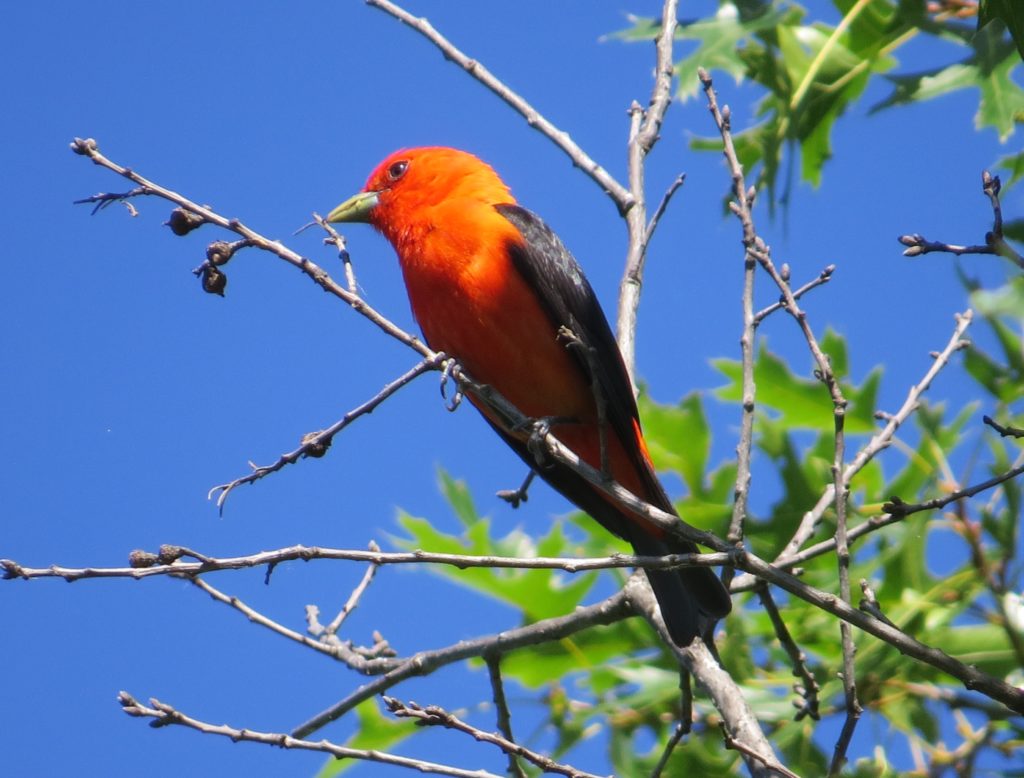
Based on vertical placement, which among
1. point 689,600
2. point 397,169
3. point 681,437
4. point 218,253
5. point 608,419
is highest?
point 397,169

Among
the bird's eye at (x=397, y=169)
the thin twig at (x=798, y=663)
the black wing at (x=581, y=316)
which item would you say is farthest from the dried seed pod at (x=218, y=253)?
the bird's eye at (x=397, y=169)

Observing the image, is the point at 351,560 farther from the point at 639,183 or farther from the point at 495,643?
the point at 639,183

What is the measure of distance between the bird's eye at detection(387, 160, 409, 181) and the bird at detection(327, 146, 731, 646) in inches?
25.7

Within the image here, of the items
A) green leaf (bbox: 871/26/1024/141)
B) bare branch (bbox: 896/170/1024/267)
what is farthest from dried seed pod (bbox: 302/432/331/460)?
green leaf (bbox: 871/26/1024/141)

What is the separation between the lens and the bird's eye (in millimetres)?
5344

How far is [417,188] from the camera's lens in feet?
16.9

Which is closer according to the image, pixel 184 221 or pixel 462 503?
pixel 184 221

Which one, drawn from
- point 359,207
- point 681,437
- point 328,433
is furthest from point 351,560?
point 359,207

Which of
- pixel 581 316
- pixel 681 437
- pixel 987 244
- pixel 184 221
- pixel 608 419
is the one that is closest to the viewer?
pixel 987 244

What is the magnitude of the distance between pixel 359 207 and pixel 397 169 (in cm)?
24

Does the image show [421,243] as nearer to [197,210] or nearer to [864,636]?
[197,210]

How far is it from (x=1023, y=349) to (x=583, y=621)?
6.20 feet

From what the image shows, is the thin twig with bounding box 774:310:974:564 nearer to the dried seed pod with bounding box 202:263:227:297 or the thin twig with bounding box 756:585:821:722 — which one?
the thin twig with bounding box 756:585:821:722

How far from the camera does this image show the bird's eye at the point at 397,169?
534 centimetres
